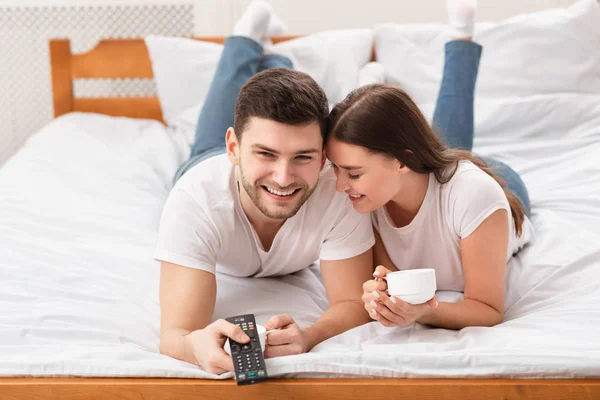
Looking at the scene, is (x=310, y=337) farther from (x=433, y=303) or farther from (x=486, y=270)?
(x=486, y=270)

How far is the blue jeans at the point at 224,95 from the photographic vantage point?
2.19 m

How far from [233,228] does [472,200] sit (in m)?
0.47

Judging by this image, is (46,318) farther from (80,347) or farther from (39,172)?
(39,172)

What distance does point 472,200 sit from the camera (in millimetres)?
1379

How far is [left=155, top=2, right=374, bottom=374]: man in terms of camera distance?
4.22 ft

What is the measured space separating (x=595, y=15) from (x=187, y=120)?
1520 millimetres

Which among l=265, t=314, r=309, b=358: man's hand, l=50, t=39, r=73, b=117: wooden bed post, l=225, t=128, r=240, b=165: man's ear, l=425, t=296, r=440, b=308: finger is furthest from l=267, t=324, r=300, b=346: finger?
l=50, t=39, r=73, b=117: wooden bed post

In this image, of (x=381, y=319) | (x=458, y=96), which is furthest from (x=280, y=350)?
(x=458, y=96)

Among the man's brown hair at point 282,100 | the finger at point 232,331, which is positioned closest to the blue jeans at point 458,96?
the man's brown hair at point 282,100

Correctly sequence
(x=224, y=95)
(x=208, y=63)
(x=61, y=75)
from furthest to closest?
(x=61, y=75) → (x=208, y=63) → (x=224, y=95)

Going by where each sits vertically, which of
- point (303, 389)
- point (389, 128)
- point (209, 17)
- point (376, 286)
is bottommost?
point (303, 389)

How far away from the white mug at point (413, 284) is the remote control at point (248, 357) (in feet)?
0.78

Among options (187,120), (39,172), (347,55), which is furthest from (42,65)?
(347,55)

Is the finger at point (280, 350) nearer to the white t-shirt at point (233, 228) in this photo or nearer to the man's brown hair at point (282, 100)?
the white t-shirt at point (233, 228)
